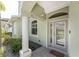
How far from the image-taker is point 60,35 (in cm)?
199

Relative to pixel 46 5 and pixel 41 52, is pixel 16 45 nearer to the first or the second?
pixel 41 52

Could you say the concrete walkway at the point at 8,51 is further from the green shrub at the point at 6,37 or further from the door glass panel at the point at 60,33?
the door glass panel at the point at 60,33

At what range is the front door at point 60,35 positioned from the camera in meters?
1.91

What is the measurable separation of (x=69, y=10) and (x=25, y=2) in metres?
0.82

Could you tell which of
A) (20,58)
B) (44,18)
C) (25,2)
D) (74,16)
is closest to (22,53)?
(20,58)

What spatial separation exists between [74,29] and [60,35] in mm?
297

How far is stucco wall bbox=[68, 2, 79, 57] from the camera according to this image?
1872 millimetres

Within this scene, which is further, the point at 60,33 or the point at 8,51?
the point at 60,33

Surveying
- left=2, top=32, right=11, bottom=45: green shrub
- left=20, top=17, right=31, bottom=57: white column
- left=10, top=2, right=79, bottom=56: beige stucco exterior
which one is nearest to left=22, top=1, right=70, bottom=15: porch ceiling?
left=10, top=2, right=79, bottom=56: beige stucco exterior

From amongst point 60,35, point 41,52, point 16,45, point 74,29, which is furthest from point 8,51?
point 74,29

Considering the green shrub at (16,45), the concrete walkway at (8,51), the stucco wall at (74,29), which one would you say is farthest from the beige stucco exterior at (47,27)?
the concrete walkway at (8,51)

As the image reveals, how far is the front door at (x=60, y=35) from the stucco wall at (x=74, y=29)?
107mm

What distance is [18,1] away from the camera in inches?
73.5

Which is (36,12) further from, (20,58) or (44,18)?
(20,58)
